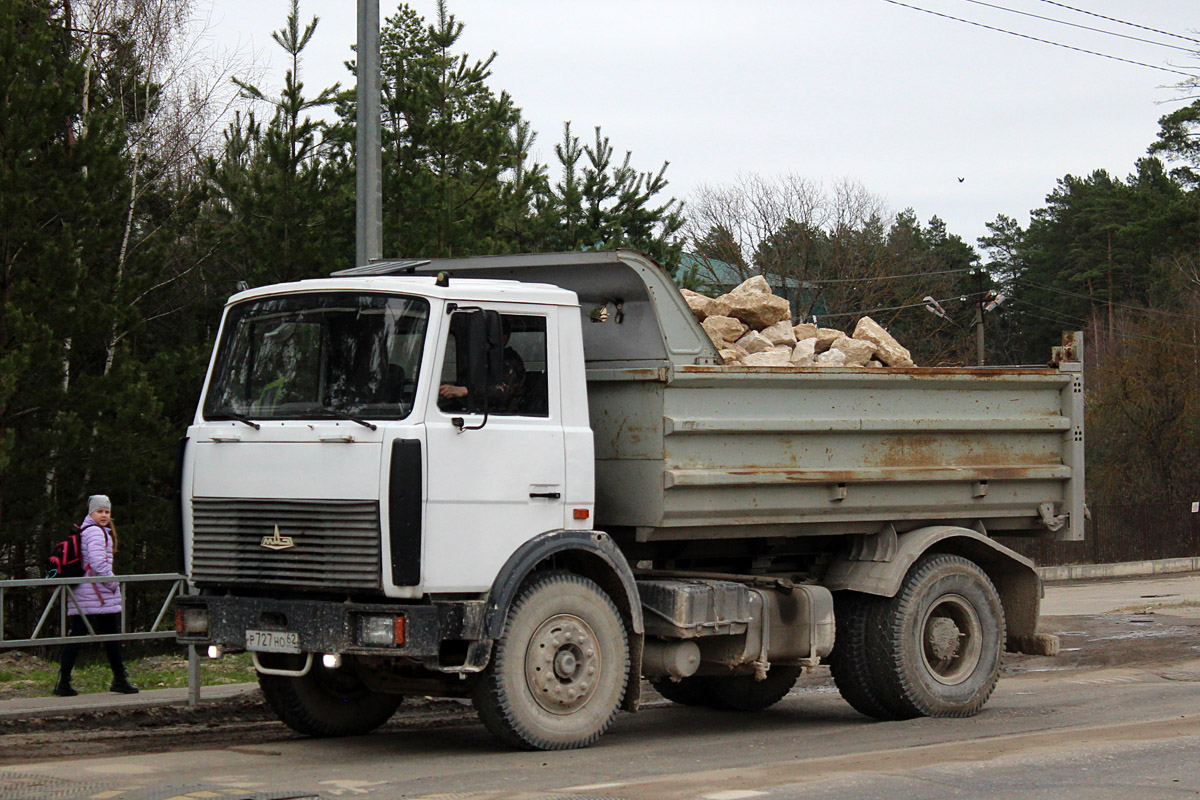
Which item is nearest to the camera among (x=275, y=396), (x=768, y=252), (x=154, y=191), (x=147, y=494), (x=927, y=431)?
(x=275, y=396)

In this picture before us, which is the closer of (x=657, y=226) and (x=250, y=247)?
(x=250, y=247)

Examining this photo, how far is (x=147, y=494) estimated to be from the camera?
18750 mm

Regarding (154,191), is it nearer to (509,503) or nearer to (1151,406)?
(509,503)

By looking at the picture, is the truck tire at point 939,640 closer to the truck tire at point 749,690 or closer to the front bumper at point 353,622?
the truck tire at point 749,690

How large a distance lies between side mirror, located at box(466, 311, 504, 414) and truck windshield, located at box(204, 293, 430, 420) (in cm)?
30

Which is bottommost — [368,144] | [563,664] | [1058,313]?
[563,664]

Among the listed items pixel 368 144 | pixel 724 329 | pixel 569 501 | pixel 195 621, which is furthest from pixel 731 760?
pixel 368 144

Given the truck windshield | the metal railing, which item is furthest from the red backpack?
the truck windshield

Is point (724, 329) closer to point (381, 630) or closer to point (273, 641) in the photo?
point (381, 630)

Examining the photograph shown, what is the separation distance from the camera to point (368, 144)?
1111cm

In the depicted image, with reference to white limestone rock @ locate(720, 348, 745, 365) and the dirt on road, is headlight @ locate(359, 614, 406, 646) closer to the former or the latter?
the dirt on road

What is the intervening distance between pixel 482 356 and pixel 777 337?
380cm

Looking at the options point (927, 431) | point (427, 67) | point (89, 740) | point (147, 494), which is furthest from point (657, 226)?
point (89, 740)

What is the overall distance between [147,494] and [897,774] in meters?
13.3
